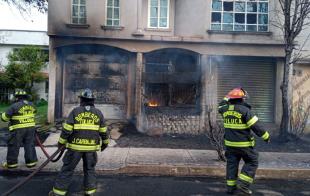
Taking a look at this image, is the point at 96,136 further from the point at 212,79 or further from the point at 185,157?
the point at 212,79

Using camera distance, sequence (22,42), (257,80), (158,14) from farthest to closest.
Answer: (22,42) → (158,14) → (257,80)

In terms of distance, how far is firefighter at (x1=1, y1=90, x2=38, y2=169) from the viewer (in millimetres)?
7469

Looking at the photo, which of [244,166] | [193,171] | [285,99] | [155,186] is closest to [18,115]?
[155,186]

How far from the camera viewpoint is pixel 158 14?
13.8 metres

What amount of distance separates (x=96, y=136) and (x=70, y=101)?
7546 millimetres

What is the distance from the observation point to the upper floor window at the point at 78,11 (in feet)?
41.9

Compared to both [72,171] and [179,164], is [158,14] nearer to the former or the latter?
[179,164]

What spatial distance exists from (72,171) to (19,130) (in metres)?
2.62

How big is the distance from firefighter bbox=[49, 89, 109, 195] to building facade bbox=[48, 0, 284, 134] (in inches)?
259

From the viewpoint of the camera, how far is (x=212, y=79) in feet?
42.2

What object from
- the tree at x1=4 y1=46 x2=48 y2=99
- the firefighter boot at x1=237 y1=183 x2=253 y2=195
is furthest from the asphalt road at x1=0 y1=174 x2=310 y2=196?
the tree at x1=4 y1=46 x2=48 y2=99

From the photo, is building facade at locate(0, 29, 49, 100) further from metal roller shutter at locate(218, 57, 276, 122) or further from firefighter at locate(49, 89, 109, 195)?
firefighter at locate(49, 89, 109, 195)

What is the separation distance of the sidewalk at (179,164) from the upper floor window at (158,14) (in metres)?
6.25

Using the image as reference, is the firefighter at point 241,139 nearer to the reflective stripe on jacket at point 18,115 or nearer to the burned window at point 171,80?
the reflective stripe on jacket at point 18,115
